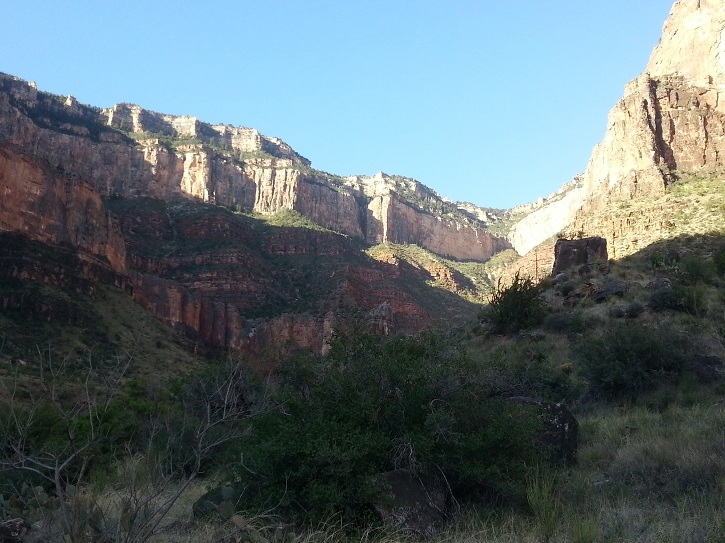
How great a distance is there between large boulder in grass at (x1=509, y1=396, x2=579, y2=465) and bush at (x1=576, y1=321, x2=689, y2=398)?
5.62m

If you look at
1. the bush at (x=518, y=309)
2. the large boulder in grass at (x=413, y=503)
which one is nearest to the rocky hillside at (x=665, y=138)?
the bush at (x=518, y=309)

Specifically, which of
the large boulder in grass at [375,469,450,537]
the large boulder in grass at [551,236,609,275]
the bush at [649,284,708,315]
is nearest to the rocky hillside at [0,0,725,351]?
the large boulder in grass at [551,236,609,275]

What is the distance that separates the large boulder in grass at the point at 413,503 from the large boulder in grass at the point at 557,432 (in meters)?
2.62

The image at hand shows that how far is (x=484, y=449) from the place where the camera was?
7.26 metres

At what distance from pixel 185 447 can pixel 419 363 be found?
8.20m

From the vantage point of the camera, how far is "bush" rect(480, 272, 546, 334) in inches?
962

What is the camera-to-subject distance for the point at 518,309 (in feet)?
81.4

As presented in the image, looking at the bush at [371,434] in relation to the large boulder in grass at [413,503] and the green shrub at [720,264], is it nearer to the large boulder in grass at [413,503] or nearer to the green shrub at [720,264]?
the large boulder in grass at [413,503]

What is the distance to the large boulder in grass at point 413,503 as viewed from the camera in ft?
19.6

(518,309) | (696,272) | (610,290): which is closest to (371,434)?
(518,309)

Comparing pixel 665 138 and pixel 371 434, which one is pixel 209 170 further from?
pixel 371 434

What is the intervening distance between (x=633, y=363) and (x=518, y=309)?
34.8 ft

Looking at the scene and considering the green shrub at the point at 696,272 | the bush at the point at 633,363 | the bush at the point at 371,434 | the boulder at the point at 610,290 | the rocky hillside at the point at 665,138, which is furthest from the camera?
the rocky hillside at the point at 665,138

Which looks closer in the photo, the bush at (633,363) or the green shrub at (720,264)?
the bush at (633,363)
